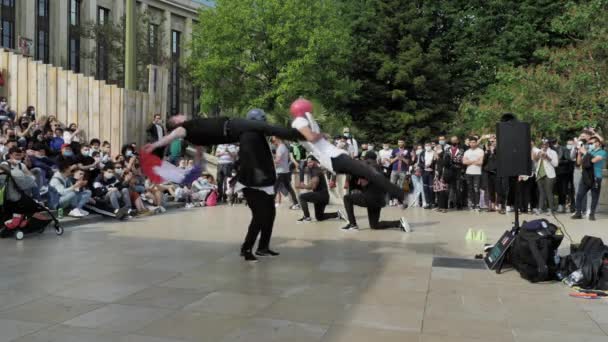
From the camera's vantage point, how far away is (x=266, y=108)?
1291 inches

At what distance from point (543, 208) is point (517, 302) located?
9941 millimetres

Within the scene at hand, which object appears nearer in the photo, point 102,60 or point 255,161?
point 255,161

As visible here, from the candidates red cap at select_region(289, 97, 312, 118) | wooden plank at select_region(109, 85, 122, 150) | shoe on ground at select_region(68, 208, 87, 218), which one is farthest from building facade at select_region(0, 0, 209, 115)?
red cap at select_region(289, 97, 312, 118)

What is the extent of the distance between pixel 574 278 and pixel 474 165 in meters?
8.63

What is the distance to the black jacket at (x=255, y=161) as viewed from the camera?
24.1 feet

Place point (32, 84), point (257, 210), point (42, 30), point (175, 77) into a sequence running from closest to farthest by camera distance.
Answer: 1. point (257, 210)
2. point (32, 84)
3. point (42, 30)
4. point (175, 77)

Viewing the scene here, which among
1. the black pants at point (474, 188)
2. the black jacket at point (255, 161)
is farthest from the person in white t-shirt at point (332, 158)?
the black pants at point (474, 188)

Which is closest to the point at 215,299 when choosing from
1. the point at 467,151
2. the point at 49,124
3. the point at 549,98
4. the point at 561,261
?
the point at 561,261

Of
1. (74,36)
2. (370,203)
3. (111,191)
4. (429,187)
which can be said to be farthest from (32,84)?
(74,36)

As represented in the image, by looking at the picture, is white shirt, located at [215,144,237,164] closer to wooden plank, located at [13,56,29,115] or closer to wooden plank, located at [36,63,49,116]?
wooden plank, located at [36,63,49,116]

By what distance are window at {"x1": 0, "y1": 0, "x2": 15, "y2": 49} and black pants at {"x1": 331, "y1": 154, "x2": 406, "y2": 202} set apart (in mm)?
41433

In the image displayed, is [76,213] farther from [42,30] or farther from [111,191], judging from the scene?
[42,30]

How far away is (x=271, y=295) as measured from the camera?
5.89 meters

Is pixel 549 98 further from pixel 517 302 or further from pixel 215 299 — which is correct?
pixel 215 299
